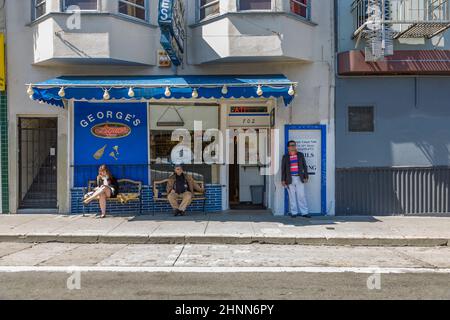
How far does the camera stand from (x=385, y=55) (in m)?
10.9

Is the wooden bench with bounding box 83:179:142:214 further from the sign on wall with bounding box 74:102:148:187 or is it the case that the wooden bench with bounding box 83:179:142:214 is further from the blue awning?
the blue awning

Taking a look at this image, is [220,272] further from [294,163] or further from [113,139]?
[113,139]

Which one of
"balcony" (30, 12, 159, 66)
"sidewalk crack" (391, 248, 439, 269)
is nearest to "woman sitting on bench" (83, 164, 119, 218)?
"balcony" (30, 12, 159, 66)

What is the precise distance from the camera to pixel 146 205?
11.7 m

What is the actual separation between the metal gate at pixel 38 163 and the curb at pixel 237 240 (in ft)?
10.1

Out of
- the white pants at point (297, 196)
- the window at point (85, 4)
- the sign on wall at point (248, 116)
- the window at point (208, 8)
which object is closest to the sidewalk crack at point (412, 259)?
the white pants at point (297, 196)

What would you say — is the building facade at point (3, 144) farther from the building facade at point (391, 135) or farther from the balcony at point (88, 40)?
the building facade at point (391, 135)

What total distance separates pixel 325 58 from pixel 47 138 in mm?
7675

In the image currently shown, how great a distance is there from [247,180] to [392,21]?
543 centimetres

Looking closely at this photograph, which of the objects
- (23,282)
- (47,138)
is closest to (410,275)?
(23,282)

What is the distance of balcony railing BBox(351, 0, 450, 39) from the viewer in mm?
10594

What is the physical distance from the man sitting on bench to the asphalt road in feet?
15.7
